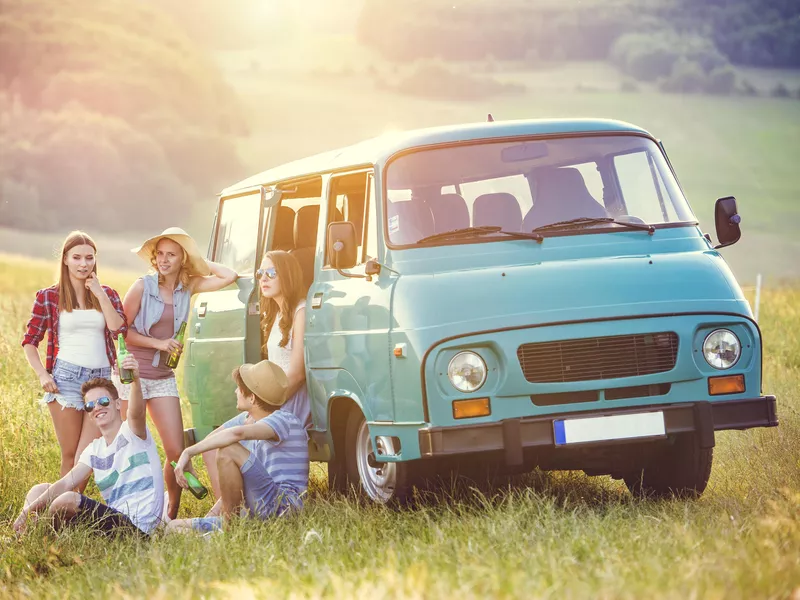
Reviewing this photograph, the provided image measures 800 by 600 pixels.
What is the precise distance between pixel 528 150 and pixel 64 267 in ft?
11.1

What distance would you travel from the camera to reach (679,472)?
26.1 feet

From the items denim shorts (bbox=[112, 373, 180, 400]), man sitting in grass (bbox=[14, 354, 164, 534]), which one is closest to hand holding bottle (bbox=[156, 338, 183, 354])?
denim shorts (bbox=[112, 373, 180, 400])

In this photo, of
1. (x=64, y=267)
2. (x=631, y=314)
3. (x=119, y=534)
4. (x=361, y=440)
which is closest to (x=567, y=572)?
(x=631, y=314)

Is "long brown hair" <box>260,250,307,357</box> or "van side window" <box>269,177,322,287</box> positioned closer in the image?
"long brown hair" <box>260,250,307,357</box>

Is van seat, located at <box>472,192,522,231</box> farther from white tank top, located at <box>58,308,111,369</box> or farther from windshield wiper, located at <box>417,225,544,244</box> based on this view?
white tank top, located at <box>58,308,111,369</box>

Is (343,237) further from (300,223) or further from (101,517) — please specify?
(101,517)

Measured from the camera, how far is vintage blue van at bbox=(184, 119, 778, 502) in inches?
273

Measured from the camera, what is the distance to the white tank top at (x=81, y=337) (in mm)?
8812

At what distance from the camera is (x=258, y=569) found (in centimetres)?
614


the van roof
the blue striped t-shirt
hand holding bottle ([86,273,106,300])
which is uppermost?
the van roof

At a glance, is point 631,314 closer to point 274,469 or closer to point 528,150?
point 528,150

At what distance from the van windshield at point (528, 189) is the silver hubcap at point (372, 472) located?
4.23ft

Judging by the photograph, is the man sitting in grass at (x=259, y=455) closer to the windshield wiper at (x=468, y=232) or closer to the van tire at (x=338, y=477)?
the van tire at (x=338, y=477)

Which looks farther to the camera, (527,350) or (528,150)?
(528,150)
